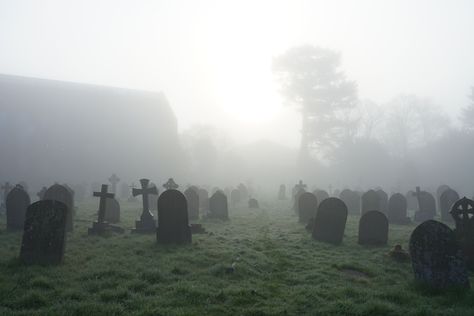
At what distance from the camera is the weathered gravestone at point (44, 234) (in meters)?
7.88

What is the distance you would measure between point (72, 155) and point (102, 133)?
565 cm

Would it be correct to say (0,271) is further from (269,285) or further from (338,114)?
(338,114)

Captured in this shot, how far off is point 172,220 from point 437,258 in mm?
6257

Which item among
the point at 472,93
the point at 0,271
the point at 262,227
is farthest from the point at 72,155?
the point at 472,93

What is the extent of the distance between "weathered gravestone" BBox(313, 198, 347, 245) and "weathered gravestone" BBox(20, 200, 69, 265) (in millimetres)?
7021

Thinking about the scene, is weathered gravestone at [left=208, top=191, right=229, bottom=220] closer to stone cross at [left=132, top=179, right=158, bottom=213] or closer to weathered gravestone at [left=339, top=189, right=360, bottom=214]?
stone cross at [left=132, top=179, right=158, bottom=213]

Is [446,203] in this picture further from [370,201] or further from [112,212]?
[112,212]

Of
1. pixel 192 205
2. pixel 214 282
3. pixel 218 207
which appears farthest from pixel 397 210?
pixel 214 282

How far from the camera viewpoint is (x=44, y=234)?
7.99m

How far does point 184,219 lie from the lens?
10.5 m

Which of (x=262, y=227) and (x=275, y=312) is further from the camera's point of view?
(x=262, y=227)

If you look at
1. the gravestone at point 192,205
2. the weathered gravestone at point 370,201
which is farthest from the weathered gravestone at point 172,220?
the weathered gravestone at point 370,201

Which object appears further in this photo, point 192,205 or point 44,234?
point 192,205

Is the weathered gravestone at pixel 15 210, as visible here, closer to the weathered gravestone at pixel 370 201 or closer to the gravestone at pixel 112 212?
the gravestone at pixel 112 212
